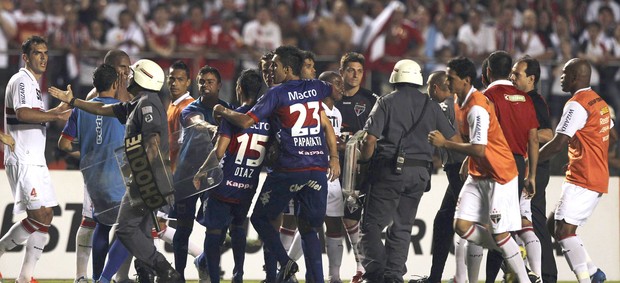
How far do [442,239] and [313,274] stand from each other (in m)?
1.72

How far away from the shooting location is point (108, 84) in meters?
12.3

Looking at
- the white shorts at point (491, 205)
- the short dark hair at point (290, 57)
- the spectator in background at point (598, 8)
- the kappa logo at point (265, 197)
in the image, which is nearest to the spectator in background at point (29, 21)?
the short dark hair at point (290, 57)

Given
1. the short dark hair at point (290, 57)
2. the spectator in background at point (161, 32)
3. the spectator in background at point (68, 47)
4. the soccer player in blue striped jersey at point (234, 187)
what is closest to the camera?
the short dark hair at point (290, 57)

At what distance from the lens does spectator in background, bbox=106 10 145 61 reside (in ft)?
64.9

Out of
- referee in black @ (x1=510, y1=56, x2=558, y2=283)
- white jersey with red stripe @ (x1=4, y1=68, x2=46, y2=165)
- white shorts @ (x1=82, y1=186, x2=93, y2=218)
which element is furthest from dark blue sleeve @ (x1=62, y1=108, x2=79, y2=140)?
referee in black @ (x1=510, y1=56, x2=558, y2=283)

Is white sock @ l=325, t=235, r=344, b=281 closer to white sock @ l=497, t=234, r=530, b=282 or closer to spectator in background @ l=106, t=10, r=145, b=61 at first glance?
white sock @ l=497, t=234, r=530, b=282

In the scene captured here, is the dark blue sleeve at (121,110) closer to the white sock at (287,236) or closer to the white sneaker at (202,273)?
the white sneaker at (202,273)

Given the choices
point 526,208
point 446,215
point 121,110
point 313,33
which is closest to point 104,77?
point 121,110

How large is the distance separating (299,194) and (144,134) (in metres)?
1.59

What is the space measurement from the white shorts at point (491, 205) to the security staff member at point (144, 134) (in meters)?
2.80

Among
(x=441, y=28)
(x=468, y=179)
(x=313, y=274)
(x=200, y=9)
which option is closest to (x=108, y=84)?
(x=313, y=274)

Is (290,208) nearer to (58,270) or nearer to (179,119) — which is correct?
(179,119)

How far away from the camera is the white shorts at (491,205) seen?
11.5 meters

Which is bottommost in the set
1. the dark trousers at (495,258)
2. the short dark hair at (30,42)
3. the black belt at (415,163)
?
the dark trousers at (495,258)
